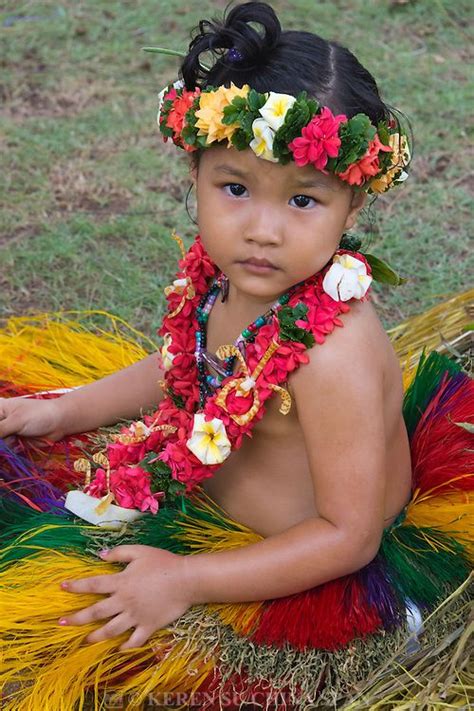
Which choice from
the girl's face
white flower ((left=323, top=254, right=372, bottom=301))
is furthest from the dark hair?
white flower ((left=323, top=254, right=372, bottom=301))

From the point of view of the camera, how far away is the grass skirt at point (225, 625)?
1705 millimetres

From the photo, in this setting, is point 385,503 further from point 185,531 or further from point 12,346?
point 12,346

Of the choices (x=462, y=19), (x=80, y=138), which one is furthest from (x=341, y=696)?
(x=462, y=19)

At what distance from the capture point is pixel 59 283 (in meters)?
3.11

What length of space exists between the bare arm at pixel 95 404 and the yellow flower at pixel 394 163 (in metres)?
0.71

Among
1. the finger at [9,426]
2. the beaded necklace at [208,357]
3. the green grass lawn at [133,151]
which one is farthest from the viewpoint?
the green grass lawn at [133,151]

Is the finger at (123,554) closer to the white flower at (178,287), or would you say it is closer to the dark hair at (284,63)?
the white flower at (178,287)

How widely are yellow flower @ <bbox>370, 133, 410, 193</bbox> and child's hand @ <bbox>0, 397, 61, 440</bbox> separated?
0.88 m

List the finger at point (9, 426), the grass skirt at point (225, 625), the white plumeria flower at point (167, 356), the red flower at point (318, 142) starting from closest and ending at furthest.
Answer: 1. the red flower at point (318, 142)
2. the grass skirt at point (225, 625)
3. the white plumeria flower at point (167, 356)
4. the finger at point (9, 426)

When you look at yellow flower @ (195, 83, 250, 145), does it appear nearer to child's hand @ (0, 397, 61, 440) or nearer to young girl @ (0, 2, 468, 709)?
young girl @ (0, 2, 468, 709)

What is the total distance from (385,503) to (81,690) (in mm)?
609

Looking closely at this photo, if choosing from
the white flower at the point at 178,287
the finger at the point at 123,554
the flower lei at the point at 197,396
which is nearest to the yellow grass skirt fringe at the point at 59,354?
the flower lei at the point at 197,396

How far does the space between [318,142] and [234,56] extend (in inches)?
8.0

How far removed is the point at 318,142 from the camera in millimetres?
1483
